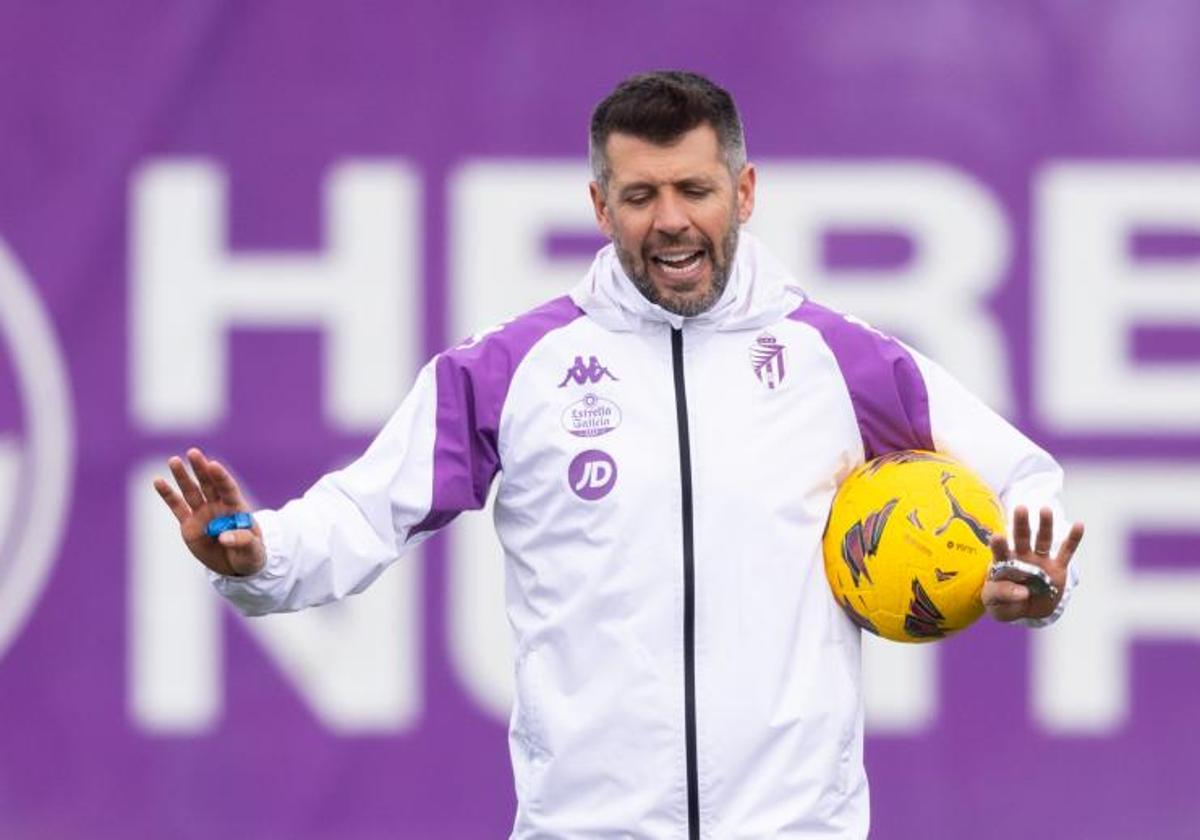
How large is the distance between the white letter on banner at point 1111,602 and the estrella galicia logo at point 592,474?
87.6 inches

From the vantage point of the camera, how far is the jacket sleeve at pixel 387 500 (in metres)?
3.61

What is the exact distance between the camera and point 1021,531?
345 cm

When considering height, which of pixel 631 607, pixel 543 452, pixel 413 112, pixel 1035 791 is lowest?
pixel 1035 791

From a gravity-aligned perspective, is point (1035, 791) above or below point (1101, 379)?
below

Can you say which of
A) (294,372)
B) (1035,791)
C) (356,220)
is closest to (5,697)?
(294,372)

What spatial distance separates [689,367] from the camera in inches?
146

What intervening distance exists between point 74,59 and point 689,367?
2.50 meters

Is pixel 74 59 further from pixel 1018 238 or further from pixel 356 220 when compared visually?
pixel 1018 238

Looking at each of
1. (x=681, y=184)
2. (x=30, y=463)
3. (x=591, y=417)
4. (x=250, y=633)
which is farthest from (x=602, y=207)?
(x=30, y=463)

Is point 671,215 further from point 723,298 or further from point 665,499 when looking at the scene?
point 665,499

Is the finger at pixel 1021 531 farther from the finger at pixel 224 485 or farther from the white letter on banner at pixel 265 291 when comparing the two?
the white letter on banner at pixel 265 291

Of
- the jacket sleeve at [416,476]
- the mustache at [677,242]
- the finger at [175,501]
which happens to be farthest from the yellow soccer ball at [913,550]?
the finger at [175,501]

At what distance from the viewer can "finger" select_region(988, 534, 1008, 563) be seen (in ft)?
11.3

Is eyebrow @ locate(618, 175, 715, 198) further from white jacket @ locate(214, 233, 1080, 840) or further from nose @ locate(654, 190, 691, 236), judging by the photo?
white jacket @ locate(214, 233, 1080, 840)
